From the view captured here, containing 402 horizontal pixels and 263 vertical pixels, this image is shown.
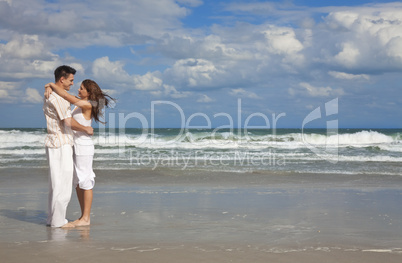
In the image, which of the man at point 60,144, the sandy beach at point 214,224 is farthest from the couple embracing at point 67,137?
the sandy beach at point 214,224

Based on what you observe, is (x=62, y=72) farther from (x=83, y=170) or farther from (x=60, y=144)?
(x=83, y=170)

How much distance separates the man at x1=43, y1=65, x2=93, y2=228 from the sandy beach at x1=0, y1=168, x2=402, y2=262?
326mm

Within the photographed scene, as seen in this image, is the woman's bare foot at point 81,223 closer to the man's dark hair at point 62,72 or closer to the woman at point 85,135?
the woman at point 85,135

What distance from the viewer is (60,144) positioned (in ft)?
16.6

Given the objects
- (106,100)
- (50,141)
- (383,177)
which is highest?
(106,100)

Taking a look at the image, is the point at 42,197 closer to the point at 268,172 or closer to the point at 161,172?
the point at 161,172

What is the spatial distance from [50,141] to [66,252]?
1.58 metres

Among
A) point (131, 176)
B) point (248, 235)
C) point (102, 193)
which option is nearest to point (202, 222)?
point (248, 235)

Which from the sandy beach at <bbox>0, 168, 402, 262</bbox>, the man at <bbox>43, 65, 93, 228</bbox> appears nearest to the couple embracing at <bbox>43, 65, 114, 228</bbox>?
the man at <bbox>43, 65, 93, 228</bbox>

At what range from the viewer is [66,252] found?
12.9 ft

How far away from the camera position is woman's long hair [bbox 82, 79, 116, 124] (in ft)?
17.1

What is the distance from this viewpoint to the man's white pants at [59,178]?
509 centimetres

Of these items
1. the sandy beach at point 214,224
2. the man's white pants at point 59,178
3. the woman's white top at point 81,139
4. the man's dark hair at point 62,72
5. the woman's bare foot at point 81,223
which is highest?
the man's dark hair at point 62,72

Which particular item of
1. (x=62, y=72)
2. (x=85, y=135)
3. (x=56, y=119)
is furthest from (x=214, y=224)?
(x=62, y=72)
